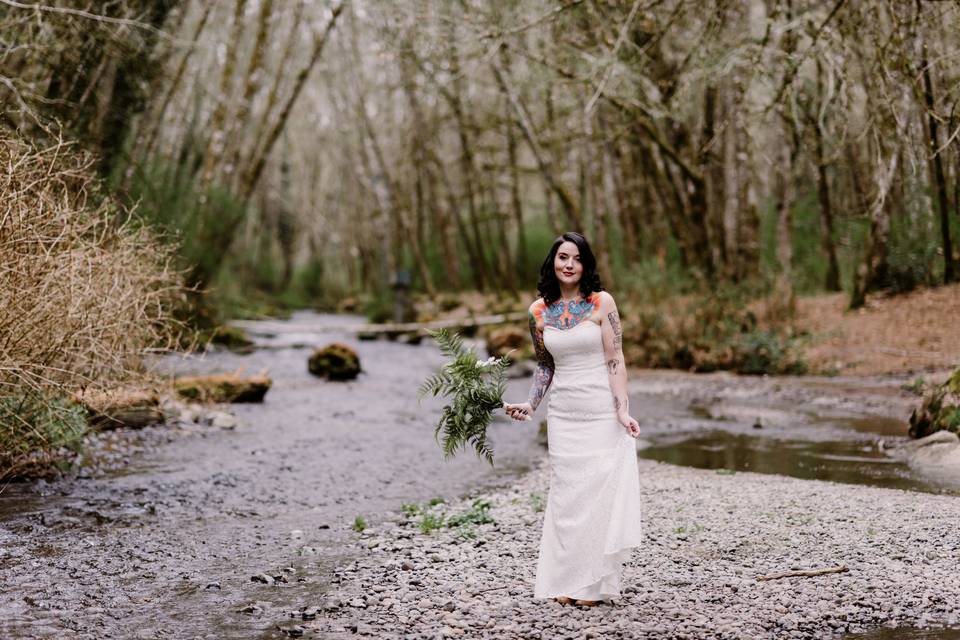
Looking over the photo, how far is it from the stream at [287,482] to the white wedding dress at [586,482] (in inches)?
56.4

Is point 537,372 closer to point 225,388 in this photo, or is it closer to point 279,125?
point 225,388

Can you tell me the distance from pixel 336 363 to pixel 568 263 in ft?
38.3

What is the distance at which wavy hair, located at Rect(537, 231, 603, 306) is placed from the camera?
4.89m

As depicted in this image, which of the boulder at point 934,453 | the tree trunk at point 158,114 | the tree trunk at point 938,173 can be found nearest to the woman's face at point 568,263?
the tree trunk at point 938,173

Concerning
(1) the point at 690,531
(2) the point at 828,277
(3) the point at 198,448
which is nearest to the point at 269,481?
(3) the point at 198,448

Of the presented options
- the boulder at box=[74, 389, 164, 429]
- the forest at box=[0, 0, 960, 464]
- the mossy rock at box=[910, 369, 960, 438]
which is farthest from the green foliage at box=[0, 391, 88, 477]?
the mossy rock at box=[910, 369, 960, 438]

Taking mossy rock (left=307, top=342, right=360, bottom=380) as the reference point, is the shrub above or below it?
above

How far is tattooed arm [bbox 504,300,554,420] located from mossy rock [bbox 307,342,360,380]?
1129 centimetres

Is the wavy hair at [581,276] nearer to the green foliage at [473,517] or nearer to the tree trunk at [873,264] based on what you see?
the green foliage at [473,517]

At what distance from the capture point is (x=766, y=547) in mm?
5520


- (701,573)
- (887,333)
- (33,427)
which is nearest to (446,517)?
(701,573)

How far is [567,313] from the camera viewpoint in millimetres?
4918

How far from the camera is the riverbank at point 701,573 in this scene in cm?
436

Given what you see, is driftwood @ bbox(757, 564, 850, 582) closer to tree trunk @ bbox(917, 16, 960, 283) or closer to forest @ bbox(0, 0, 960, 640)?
forest @ bbox(0, 0, 960, 640)
